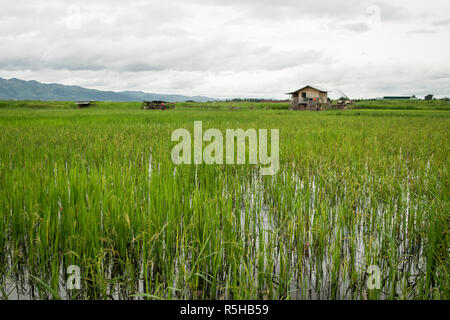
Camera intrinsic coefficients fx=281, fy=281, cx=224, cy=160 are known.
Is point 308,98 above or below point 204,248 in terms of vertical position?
→ above

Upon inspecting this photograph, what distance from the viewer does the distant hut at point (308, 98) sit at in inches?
1451

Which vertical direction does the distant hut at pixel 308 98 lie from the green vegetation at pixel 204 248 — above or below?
above

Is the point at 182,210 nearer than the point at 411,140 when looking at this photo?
Yes

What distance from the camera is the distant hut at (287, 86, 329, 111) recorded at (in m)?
36.8

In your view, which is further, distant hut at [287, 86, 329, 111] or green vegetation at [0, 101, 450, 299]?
distant hut at [287, 86, 329, 111]

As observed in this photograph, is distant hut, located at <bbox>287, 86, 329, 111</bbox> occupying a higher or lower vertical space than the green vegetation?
higher

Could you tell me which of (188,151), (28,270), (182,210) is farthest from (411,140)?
(28,270)

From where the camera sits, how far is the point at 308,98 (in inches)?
1474

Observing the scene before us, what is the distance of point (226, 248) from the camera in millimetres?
2387

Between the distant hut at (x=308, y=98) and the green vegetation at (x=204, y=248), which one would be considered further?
the distant hut at (x=308, y=98)

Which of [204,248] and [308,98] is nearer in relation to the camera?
[204,248]
